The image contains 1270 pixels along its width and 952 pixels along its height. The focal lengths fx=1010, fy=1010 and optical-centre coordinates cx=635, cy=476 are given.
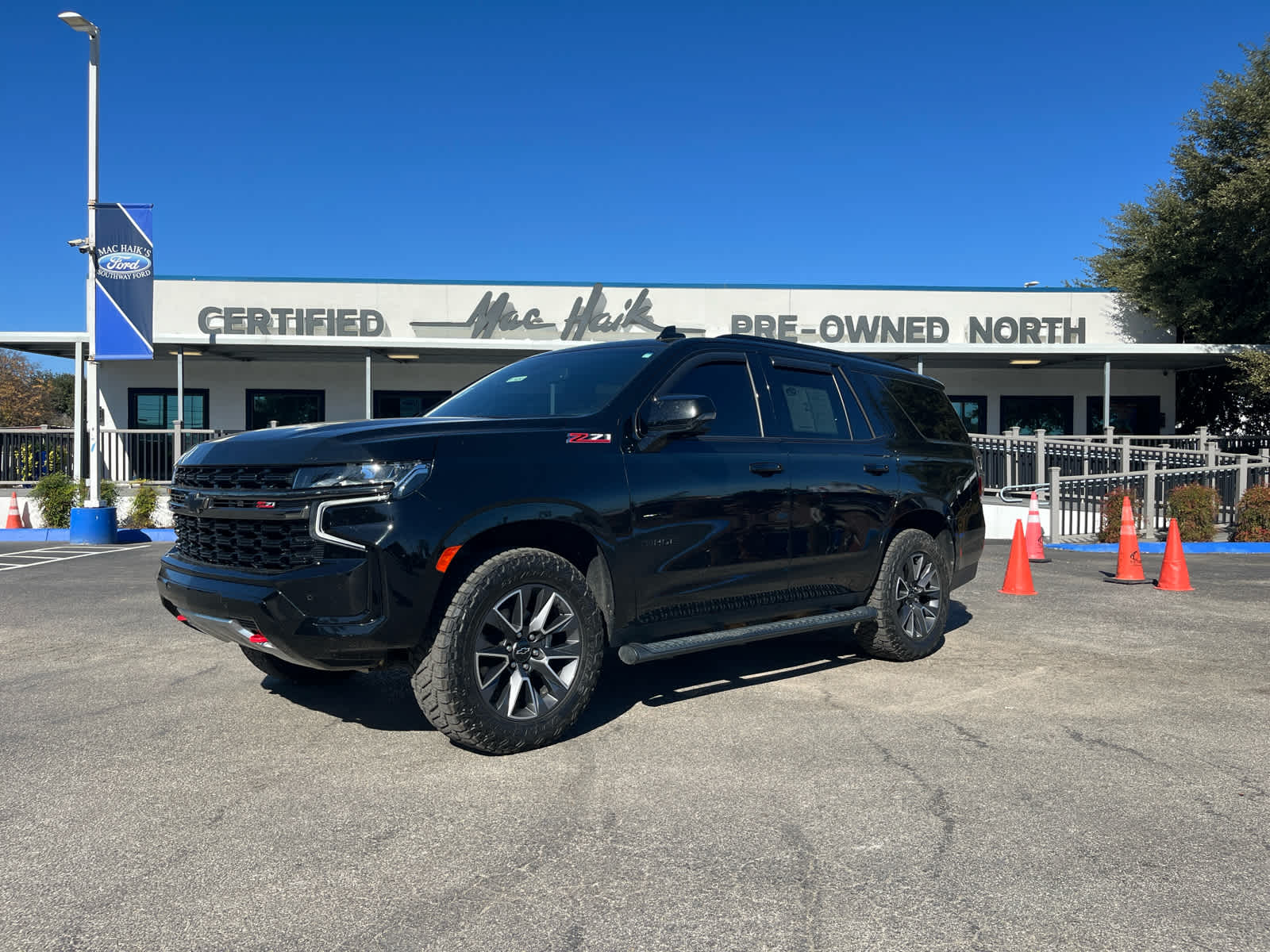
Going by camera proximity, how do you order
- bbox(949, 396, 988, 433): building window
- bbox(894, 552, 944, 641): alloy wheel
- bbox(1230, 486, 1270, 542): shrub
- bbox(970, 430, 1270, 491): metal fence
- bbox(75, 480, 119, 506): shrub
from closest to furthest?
1. bbox(894, 552, 944, 641): alloy wheel
2. bbox(1230, 486, 1270, 542): shrub
3. bbox(75, 480, 119, 506): shrub
4. bbox(970, 430, 1270, 491): metal fence
5. bbox(949, 396, 988, 433): building window

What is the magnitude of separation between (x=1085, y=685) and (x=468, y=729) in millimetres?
3664

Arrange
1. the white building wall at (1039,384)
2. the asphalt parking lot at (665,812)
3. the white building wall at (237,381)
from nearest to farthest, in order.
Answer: the asphalt parking lot at (665,812), the white building wall at (237,381), the white building wall at (1039,384)

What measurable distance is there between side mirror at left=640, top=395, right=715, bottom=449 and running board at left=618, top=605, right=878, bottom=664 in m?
0.97

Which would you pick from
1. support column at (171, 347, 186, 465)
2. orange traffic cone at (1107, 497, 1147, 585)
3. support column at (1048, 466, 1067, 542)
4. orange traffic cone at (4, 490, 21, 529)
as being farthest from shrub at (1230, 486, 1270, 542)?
orange traffic cone at (4, 490, 21, 529)

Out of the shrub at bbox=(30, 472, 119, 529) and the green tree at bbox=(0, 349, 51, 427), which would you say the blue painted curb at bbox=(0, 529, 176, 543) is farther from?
the green tree at bbox=(0, 349, 51, 427)

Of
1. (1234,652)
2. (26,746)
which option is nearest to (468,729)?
(26,746)

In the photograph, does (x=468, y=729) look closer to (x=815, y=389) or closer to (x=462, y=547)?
(x=462, y=547)

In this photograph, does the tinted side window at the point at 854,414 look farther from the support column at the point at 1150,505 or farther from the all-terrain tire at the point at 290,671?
the support column at the point at 1150,505

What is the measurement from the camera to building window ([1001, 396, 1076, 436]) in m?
25.7

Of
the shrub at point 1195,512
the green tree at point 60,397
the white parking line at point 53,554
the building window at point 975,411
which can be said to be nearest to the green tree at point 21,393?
the green tree at point 60,397

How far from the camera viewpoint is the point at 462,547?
4.29 meters

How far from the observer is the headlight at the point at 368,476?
4121 millimetres

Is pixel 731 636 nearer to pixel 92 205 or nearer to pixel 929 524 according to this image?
pixel 929 524

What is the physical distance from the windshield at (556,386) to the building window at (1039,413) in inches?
872
